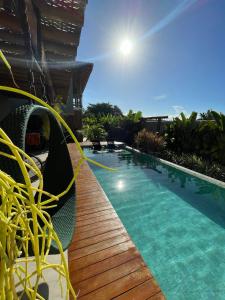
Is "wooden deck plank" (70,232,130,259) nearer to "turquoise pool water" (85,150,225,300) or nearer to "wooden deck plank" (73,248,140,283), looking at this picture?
"wooden deck plank" (73,248,140,283)

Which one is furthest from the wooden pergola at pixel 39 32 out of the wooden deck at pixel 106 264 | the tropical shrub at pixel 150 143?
the tropical shrub at pixel 150 143

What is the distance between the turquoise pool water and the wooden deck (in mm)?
995

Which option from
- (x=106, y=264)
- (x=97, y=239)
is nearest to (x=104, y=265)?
(x=106, y=264)

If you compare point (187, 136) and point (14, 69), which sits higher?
point (14, 69)

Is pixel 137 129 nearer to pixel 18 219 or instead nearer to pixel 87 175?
pixel 87 175

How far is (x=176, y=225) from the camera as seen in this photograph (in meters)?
4.62

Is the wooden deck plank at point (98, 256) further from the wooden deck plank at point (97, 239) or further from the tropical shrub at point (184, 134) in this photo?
the tropical shrub at point (184, 134)

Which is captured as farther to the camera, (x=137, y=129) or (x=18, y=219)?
(x=137, y=129)

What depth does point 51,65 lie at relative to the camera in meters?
5.39

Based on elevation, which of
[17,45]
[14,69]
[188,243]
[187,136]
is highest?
[17,45]

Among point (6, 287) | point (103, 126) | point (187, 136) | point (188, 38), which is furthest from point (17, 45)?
point (103, 126)

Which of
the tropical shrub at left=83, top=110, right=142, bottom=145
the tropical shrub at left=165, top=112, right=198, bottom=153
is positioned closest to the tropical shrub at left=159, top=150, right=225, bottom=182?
the tropical shrub at left=165, top=112, right=198, bottom=153

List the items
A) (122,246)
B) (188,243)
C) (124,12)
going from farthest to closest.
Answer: (124,12) → (188,243) → (122,246)

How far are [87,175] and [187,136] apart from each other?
22.6 feet
